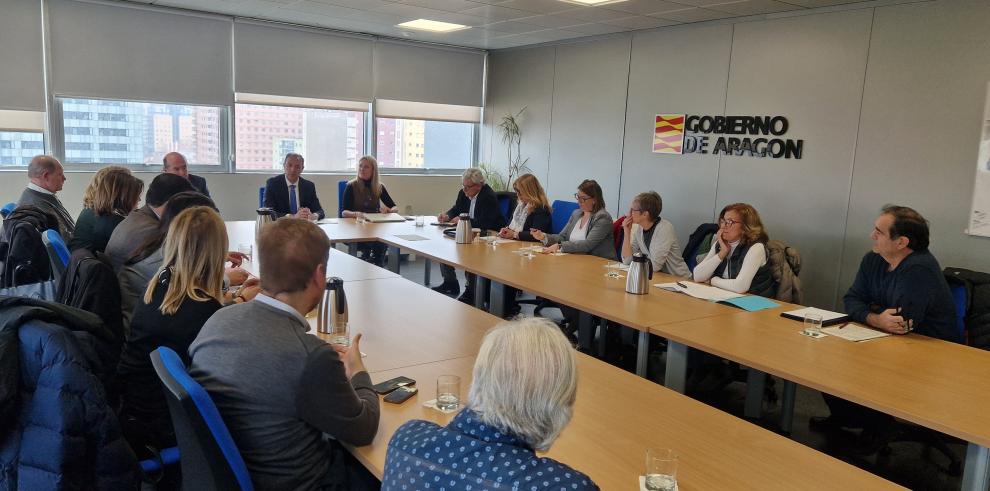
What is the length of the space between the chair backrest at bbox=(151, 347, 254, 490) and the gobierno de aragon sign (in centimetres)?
558

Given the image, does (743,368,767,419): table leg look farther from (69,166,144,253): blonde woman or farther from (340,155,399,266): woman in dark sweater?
(340,155,399,266): woman in dark sweater

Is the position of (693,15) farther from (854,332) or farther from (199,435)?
(199,435)

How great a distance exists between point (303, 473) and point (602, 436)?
869 mm

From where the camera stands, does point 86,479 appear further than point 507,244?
No

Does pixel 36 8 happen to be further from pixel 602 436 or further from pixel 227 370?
pixel 602 436

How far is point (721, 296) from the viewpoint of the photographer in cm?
386

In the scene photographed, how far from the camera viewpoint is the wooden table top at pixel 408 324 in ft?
8.87

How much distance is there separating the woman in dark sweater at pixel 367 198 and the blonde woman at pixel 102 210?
3116 millimetres

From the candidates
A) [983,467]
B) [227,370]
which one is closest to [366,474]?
[227,370]

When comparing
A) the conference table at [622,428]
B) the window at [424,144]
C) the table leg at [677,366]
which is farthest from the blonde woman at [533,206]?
the window at [424,144]

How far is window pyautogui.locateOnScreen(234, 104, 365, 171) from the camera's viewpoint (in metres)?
7.90

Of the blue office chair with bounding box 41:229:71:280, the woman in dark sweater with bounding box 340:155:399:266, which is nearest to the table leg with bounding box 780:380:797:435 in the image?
the blue office chair with bounding box 41:229:71:280

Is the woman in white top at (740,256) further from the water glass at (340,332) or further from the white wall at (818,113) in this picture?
the water glass at (340,332)

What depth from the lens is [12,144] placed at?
21.7ft
